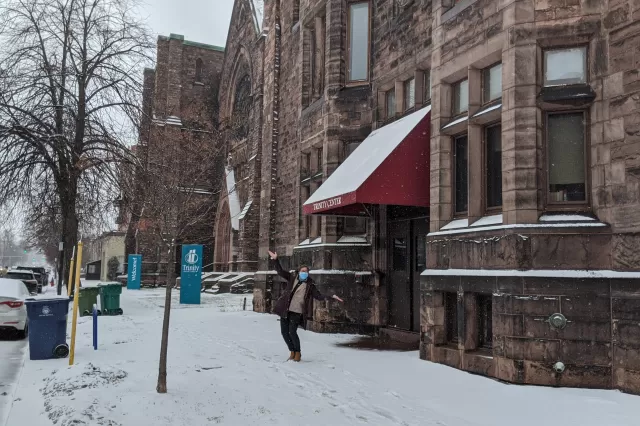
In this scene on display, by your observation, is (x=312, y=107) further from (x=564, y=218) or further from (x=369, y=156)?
(x=564, y=218)

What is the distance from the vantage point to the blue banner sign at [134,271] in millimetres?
32781

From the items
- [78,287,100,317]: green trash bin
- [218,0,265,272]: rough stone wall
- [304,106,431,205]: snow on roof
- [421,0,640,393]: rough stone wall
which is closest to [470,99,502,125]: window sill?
[421,0,640,393]: rough stone wall

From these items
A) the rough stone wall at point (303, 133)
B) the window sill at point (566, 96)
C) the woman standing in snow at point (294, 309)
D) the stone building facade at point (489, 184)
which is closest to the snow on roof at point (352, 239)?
the stone building facade at point (489, 184)

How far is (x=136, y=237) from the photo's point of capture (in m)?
35.9

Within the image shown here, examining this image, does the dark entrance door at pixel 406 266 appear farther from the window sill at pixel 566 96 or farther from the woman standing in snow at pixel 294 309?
the window sill at pixel 566 96

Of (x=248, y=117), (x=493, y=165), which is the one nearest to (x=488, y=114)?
(x=493, y=165)

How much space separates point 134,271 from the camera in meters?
33.1

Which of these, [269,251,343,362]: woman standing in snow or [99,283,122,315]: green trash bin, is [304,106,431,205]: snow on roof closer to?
[269,251,343,362]: woman standing in snow

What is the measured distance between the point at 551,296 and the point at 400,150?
3.87 metres

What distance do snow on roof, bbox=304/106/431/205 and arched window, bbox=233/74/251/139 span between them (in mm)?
21007

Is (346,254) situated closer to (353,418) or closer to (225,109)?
(353,418)

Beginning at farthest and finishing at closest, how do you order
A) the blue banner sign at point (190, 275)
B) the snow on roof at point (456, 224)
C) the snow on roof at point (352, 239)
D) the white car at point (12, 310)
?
1. the blue banner sign at point (190, 275)
2. the snow on roof at point (352, 239)
3. the white car at point (12, 310)
4. the snow on roof at point (456, 224)

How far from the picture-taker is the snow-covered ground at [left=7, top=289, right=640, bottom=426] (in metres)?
5.75

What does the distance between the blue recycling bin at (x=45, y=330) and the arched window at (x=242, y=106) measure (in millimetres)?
23135
